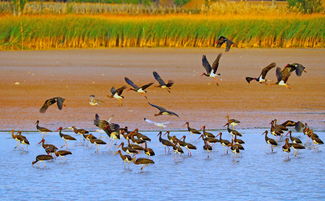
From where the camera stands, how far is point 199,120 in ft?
48.3

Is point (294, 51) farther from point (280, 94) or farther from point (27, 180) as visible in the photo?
point (27, 180)

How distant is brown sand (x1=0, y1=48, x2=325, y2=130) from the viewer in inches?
594

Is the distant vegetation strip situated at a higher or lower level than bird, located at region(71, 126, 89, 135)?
lower

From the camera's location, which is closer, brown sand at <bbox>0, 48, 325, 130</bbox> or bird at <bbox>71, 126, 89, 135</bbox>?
bird at <bbox>71, 126, 89, 135</bbox>

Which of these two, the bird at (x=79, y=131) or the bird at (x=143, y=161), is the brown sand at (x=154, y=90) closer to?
the bird at (x=79, y=131)

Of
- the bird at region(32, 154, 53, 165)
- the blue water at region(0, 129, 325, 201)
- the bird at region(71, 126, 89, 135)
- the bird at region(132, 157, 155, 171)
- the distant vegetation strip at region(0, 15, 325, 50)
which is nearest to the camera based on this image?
the blue water at region(0, 129, 325, 201)

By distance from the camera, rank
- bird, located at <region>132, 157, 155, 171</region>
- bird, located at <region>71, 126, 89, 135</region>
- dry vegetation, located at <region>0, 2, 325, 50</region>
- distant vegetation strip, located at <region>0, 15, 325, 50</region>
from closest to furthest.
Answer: bird, located at <region>132, 157, 155, 171</region> < bird, located at <region>71, 126, 89, 135</region> < dry vegetation, located at <region>0, 2, 325, 50</region> < distant vegetation strip, located at <region>0, 15, 325, 50</region>

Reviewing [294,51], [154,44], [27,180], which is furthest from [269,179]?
[154,44]

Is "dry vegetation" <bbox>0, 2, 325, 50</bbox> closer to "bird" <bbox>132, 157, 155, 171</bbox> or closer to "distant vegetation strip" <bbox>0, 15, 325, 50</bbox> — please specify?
"distant vegetation strip" <bbox>0, 15, 325, 50</bbox>

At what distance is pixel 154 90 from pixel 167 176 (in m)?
8.53

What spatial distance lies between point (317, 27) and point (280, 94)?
1572 centimetres

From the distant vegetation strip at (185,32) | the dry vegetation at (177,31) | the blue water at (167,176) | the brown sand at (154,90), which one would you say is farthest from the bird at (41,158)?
the distant vegetation strip at (185,32)

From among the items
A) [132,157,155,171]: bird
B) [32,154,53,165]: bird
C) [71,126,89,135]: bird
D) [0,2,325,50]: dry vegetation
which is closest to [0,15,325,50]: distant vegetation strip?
[0,2,325,50]: dry vegetation

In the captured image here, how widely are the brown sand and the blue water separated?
2.01m
